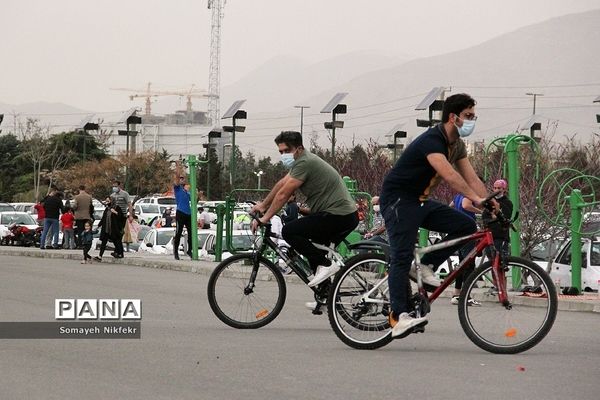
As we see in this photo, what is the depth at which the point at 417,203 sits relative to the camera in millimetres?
9805

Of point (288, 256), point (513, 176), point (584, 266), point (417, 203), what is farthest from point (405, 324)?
point (584, 266)

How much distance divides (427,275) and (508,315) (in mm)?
655

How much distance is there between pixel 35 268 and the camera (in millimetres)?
23391

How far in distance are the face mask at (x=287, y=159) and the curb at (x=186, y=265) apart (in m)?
4.82

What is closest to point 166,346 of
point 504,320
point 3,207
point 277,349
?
point 277,349

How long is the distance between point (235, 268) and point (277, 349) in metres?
2.03

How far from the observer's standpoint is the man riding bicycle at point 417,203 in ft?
31.9

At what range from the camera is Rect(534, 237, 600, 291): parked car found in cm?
2041

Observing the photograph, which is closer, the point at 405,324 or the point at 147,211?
the point at 405,324

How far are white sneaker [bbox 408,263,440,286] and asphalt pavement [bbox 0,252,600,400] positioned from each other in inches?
20.1

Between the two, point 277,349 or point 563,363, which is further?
point 277,349

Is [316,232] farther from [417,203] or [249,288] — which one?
[417,203]

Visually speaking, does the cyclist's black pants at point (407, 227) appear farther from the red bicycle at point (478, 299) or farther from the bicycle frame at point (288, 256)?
the bicycle frame at point (288, 256)

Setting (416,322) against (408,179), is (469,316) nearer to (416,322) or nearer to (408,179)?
(416,322)
